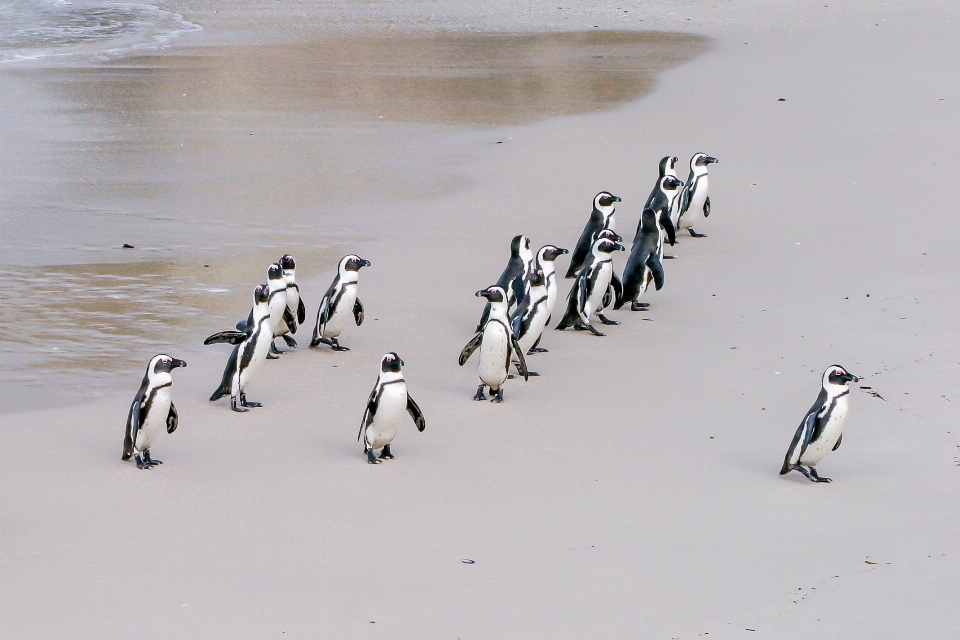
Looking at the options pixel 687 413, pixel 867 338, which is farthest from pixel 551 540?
pixel 867 338

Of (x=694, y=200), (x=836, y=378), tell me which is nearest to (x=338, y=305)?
(x=836, y=378)

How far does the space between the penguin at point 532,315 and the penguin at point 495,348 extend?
47cm

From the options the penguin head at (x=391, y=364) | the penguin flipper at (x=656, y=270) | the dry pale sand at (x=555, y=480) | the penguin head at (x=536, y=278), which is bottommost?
the dry pale sand at (x=555, y=480)

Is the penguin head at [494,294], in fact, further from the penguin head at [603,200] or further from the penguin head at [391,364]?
the penguin head at [603,200]

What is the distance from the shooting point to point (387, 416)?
5.65 m

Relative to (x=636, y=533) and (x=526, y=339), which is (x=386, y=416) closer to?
(x=636, y=533)

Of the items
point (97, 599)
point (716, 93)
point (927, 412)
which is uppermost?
point (716, 93)

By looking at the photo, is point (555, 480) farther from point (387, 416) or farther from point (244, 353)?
point (244, 353)

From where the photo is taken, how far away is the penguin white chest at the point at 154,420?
18.1 feet

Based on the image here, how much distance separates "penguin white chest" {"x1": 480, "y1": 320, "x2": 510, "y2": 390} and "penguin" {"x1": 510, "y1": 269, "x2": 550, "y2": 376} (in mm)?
643

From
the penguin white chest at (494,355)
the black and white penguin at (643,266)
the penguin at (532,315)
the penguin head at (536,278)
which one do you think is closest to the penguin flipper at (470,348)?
the penguin white chest at (494,355)

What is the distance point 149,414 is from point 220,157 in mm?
7371

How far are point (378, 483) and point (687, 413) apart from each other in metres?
1.68

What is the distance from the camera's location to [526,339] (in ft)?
23.9
